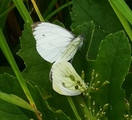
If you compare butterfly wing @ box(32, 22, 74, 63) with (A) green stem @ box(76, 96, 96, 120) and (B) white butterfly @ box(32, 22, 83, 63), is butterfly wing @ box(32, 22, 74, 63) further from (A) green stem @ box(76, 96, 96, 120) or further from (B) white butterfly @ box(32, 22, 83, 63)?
(A) green stem @ box(76, 96, 96, 120)

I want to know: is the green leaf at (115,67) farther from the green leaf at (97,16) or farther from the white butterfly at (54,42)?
the green leaf at (97,16)

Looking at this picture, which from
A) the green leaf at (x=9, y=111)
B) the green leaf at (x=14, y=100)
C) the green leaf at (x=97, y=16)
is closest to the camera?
the green leaf at (x=14, y=100)

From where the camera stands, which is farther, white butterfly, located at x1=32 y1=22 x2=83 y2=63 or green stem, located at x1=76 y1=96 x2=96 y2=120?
white butterfly, located at x1=32 y1=22 x2=83 y2=63

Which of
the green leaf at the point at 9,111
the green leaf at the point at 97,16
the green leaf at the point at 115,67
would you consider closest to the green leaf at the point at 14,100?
the green leaf at the point at 9,111

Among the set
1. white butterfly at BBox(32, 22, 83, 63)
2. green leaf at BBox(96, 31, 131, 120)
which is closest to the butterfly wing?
white butterfly at BBox(32, 22, 83, 63)

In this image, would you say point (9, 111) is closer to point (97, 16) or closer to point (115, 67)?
point (115, 67)

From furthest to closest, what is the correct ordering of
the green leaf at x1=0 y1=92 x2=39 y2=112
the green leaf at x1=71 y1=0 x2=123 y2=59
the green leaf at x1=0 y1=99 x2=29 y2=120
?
the green leaf at x1=71 y1=0 x2=123 y2=59 < the green leaf at x1=0 y1=99 x2=29 y2=120 < the green leaf at x1=0 y1=92 x2=39 y2=112

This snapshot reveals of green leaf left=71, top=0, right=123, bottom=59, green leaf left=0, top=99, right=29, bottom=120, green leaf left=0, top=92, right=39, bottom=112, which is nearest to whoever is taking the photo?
green leaf left=0, top=92, right=39, bottom=112

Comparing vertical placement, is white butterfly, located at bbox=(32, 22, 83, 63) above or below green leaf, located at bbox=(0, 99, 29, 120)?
above

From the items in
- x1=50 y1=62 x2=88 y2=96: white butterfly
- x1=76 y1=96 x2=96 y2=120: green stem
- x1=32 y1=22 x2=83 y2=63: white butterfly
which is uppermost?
x1=32 y1=22 x2=83 y2=63: white butterfly
